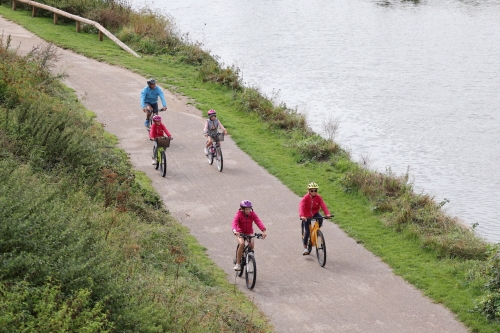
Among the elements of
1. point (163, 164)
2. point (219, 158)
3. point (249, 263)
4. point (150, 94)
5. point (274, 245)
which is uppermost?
point (150, 94)

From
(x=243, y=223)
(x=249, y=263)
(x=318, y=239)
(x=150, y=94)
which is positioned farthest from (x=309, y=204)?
(x=150, y=94)

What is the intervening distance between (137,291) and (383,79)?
29.9 metres

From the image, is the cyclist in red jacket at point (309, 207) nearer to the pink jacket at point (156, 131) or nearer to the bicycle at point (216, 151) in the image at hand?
the bicycle at point (216, 151)

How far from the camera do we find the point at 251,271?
604 inches

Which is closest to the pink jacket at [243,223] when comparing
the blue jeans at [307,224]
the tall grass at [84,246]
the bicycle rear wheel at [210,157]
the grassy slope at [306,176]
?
the tall grass at [84,246]

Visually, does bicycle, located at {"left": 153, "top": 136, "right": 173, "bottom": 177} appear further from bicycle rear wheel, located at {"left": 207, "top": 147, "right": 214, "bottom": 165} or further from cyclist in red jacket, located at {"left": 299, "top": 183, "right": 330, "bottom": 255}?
cyclist in red jacket, located at {"left": 299, "top": 183, "right": 330, "bottom": 255}

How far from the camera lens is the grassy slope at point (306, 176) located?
624 inches

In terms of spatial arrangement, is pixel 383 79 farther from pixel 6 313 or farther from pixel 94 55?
pixel 6 313

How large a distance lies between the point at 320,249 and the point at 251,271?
2110 millimetres

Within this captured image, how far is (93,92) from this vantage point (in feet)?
93.9

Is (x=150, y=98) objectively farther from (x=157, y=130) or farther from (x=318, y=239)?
(x=318, y=239)

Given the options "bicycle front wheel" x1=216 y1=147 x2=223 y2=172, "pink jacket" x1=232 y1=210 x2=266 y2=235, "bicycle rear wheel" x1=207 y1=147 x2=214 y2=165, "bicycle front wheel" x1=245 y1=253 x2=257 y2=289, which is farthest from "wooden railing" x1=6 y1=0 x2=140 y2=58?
"bicycle front wheel" x1=245 y1=253 x2=257 y2=289

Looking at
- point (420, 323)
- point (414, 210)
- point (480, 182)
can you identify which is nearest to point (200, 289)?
point (420, 323)

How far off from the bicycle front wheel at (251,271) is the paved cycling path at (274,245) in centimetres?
21
